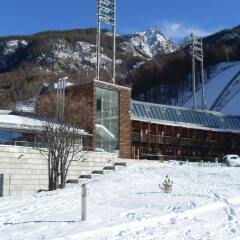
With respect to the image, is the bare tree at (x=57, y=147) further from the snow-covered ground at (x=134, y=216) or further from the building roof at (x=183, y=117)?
the building roof at (x=183, y=117)

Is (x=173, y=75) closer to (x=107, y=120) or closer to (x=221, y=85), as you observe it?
(x=221, y=85)

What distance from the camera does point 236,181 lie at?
2562 cm

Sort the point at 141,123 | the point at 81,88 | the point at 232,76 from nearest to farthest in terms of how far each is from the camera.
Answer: the point at 81,88 → the point at 141,123 → the point at 232,76

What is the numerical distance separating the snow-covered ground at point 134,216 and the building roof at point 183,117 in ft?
130

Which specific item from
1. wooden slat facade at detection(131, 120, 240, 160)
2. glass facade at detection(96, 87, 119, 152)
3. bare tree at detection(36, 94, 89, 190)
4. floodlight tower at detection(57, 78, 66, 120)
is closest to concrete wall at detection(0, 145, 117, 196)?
bare tree at detection(36, 94, 89, 190)

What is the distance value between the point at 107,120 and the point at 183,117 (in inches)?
884

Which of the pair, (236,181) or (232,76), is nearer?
(236,181)

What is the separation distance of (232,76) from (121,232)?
129651 mm

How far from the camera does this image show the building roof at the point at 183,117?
6250cm

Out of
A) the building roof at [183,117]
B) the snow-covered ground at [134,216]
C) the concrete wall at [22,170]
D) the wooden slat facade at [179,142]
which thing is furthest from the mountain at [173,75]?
the snow-covered ground at [134,216]

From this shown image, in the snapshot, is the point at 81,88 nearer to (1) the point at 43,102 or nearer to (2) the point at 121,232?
(1) the point at 43,102

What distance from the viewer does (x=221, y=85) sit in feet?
441

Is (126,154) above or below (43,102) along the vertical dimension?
below

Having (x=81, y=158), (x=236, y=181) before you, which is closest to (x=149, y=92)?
(x=81, y=158)
